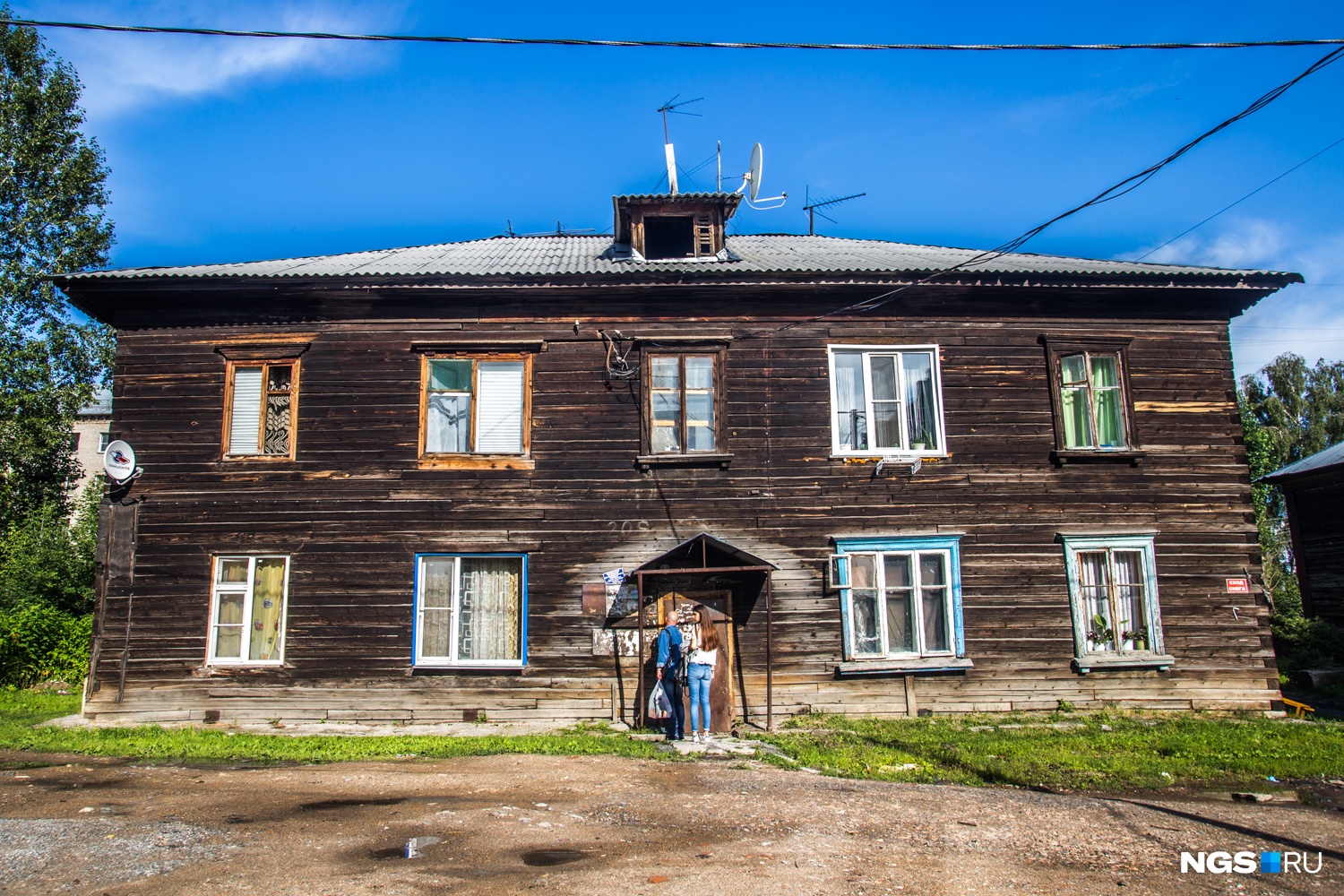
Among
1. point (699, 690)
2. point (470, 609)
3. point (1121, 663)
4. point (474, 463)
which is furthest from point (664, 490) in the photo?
point (1121, 663)

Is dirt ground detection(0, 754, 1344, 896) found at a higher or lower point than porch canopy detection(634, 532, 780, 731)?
lower

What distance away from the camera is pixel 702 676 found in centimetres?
1056

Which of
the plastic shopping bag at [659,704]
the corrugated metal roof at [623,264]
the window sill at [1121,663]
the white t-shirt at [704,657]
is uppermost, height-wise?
the corrugated metal roof at [623,264]

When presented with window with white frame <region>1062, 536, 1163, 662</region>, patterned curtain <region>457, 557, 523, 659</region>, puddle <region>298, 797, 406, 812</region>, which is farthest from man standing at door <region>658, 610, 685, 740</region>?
window with white frame <region>1062, 536, 1163, 662</region>

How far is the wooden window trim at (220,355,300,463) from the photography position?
40.1 ft

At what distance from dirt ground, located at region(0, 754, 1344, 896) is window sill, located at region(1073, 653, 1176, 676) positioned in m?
3.74

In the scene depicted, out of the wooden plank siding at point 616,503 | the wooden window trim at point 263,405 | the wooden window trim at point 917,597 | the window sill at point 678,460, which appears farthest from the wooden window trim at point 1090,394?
the wooden window trim at point 263,405

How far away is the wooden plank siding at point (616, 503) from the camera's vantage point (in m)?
11.8

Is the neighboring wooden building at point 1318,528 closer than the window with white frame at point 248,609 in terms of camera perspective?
No

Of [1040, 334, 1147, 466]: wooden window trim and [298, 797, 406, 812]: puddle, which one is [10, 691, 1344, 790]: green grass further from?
[1040, 334, 1147, 466]: wooden window trim

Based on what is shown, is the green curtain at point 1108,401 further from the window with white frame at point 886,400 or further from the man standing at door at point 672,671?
the man standing at door at point 672,671

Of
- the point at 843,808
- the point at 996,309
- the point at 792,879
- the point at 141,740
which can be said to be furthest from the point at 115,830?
the point at 996,309

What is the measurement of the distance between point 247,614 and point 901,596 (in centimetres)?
973

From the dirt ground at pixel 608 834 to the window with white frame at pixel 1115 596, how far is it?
4016 millimetres
